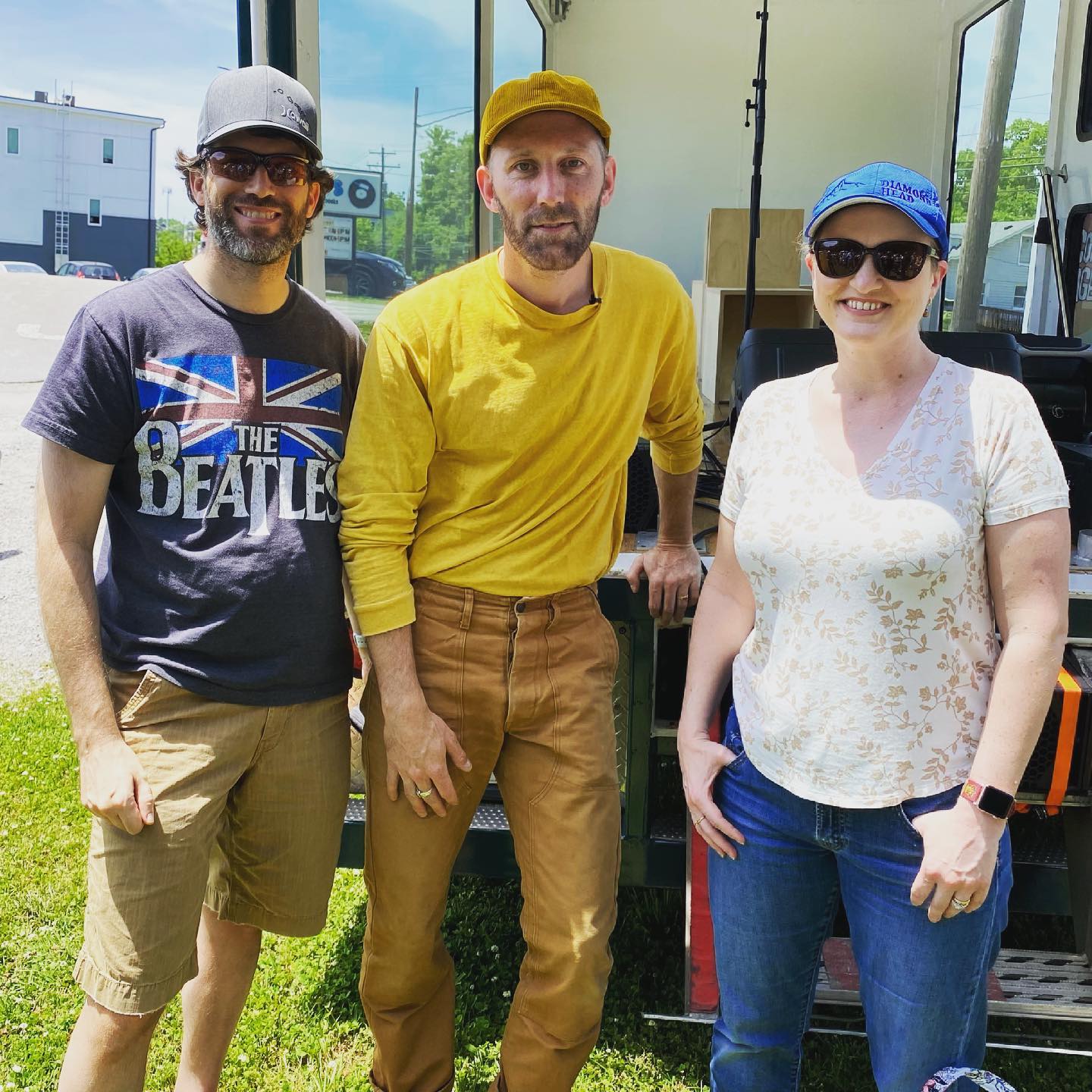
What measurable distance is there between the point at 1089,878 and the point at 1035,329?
3.21 m

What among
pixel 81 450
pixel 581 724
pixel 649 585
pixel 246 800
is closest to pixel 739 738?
pixel 581 724

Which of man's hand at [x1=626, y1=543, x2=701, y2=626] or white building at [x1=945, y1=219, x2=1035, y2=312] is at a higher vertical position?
white building at [x1=945, y1=219, x2=1035, y2=312]

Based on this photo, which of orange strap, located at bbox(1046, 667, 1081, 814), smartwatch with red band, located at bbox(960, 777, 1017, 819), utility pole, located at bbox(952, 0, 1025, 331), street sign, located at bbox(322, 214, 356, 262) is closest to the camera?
smartwatch with red band, located at bbox(960, 777, 1017, 819)

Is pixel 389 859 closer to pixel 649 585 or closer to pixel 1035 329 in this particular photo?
pixel 649 585

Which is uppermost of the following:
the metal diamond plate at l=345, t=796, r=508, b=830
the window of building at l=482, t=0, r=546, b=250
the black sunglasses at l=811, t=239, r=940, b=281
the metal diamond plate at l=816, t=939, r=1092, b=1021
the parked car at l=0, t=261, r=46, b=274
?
the parked car at l=0, t=261, r=46, b=274

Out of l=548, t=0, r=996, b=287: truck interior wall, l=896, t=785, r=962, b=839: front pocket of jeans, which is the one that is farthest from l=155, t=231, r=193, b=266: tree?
l=896, t=785, r=962, b=839: front pocket of jeans

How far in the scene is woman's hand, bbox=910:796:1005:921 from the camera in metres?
1.34

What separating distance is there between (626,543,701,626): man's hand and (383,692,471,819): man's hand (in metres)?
0.54

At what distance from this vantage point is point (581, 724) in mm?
1860

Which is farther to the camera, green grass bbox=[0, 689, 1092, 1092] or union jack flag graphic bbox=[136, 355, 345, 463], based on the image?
green grass bbox=[0, 689, 1092, 1092]

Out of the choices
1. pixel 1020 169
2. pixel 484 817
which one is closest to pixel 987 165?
pixel 1020 169

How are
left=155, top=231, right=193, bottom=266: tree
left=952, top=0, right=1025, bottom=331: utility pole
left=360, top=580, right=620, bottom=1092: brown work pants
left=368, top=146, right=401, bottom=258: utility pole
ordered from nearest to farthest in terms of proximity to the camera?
1. left=360, top=580, right=620, bottom=1092: brown work pants
2. left=368, top=146, right=401, bottom=258: utility pole
3. left=952, top=0, right=1025, bottom=331: utility pole
4. left=155, top=231, right=193, bottom=266: tree

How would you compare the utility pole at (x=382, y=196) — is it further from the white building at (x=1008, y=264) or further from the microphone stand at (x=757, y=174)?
the white building at (x=1008, y=264)

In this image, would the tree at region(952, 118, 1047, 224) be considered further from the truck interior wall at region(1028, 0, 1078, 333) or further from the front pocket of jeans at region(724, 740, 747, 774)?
the front pocket of jeans at region(724, 740, 747, 774)
